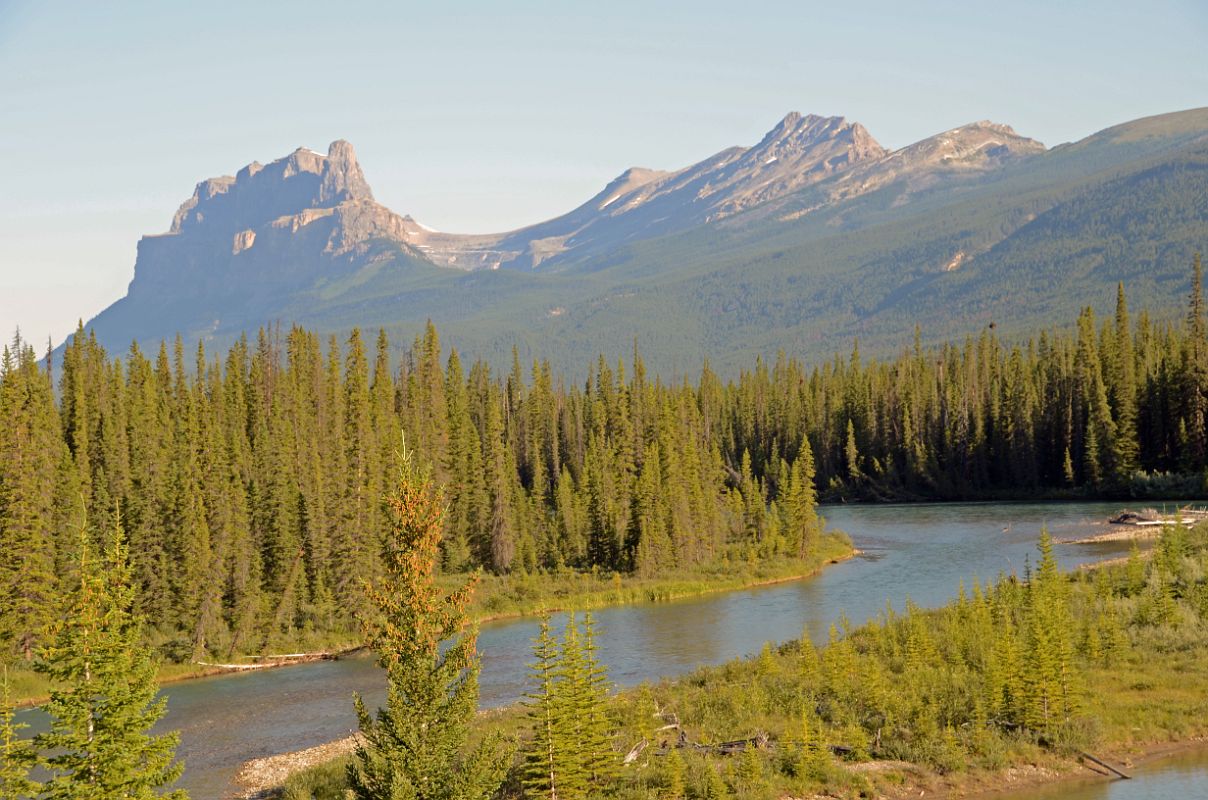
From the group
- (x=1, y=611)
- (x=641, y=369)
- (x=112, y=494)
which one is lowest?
(x=1, y=611)

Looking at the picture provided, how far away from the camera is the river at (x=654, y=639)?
163ft

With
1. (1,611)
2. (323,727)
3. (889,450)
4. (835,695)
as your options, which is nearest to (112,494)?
(1,611)

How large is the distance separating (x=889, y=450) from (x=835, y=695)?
11461cm

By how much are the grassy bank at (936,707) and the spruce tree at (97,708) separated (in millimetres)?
8988

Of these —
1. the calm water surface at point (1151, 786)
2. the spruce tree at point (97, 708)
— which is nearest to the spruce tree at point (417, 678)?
the spruce tree at point (97, 708)

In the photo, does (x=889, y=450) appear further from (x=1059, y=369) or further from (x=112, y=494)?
(x=112, y=494)

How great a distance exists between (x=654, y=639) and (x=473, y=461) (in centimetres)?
4084

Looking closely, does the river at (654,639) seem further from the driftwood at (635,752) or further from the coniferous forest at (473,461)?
the driftwood at (635,752)

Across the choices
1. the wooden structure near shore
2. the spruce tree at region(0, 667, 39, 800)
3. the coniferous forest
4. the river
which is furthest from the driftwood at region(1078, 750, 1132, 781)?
the wooden structure near shore

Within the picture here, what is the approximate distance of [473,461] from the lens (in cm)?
10262

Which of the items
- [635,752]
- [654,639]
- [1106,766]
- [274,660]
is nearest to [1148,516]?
[654,639]

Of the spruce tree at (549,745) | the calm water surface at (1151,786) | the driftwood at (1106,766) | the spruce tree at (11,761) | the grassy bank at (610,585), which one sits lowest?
the calm water surface at (1151,786)

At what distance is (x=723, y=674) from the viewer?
4816 centimetres

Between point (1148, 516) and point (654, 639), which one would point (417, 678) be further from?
point (1148, 516)
